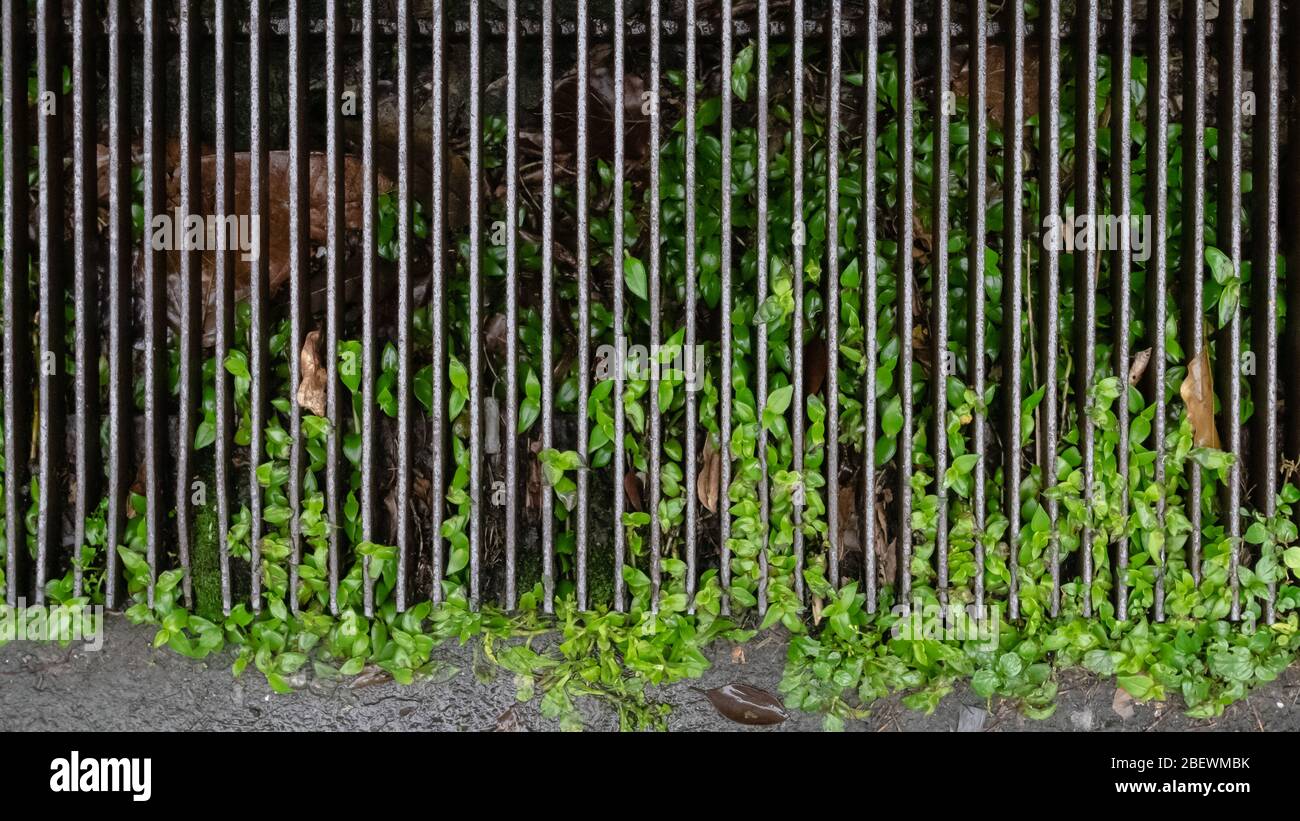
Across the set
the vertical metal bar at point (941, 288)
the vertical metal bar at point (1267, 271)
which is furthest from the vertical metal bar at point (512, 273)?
the vertical metal bar at point (1267, 271)

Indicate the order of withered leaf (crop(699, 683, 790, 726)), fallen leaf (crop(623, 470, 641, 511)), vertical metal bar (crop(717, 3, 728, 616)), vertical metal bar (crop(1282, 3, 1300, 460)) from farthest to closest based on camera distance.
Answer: withered leaf (crop(699, 683, 790, 726))
fallen leaf (crop(623, 470, 641, 511))
vertical metal bar (crop(1282, 3, 1300, 460))
vertical metal bar (crop(717, 3, 728, 616))

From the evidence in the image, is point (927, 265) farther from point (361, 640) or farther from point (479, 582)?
point (361, 640)

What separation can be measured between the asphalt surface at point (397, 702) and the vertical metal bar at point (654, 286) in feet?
1.69

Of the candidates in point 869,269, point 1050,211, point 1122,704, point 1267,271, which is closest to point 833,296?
point 869,269

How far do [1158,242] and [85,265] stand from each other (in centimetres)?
234

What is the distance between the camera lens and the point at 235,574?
2.19 m

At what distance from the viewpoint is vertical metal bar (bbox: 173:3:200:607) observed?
6.48 ft

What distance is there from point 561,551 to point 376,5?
1.26 meters

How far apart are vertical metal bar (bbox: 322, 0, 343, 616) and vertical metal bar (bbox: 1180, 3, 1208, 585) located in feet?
5.38

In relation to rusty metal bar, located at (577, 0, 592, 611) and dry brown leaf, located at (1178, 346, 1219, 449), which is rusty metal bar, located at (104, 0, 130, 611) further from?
dry brown leaf, located at (1178, 346, 1219, 449)

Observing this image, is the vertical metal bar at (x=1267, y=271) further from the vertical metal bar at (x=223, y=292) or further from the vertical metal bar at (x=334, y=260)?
the vertical metal bar at (x=223, y=292)

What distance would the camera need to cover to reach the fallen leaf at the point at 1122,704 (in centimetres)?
228

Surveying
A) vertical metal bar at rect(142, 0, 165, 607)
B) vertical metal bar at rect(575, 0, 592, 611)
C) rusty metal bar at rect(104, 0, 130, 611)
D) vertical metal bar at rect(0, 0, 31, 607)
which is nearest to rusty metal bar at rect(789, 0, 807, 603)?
vertical metal bar at rect(575, 0, 592, 611)
